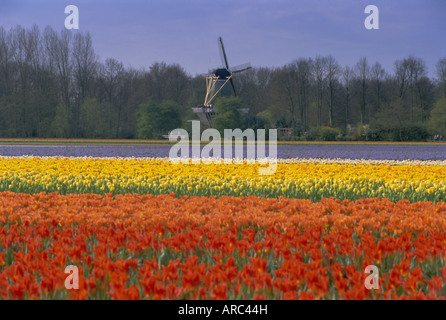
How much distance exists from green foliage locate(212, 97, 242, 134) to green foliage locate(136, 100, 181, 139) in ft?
15.6

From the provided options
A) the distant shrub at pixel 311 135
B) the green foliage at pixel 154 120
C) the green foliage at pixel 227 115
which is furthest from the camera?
the green foliage at pixel 154 120

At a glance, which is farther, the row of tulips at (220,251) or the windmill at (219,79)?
the windmill at (219,79)

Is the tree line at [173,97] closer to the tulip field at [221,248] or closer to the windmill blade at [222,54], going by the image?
the windmill blade at [222,54]

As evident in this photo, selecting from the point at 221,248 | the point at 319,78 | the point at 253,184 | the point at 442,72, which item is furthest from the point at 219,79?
the point at 221,248

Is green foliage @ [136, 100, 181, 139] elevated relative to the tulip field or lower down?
elevated

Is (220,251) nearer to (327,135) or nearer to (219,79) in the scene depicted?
(327,135)

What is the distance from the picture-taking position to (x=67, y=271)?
300 centimetres

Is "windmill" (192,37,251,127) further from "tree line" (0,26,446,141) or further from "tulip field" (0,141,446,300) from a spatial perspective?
"tulip field" (0,141,446,300)

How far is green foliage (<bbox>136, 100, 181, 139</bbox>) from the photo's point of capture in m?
37.7

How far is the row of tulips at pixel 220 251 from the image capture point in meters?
2.72

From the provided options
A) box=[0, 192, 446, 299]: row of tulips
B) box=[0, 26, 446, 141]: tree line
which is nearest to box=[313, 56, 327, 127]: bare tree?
box=[0, 26, 446, 141]: tree line

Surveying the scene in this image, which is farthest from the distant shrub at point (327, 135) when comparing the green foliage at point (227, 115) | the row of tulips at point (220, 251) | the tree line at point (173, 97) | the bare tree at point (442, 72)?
the row of tulips at point (220, 251)

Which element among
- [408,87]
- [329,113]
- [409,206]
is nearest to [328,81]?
[329,113]

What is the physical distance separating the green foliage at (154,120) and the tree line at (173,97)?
3.3 inches
